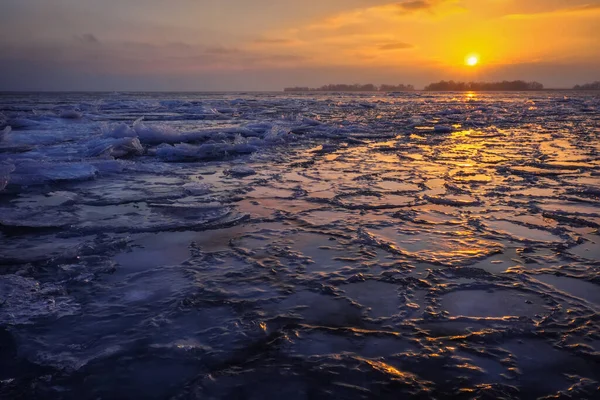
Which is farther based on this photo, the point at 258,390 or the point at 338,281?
the point at 338,281

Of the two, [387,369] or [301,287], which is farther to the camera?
[301,287]

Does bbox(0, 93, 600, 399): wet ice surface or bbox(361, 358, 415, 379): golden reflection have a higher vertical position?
bbox(0, 93, 600, 399): wet ice surface

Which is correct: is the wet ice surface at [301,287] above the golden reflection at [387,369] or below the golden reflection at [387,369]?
above

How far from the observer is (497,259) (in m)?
2.95

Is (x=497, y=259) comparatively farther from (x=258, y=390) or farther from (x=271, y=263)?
(x=258, y=390)

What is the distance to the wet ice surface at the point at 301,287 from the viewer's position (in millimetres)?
1780

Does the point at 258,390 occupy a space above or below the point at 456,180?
below

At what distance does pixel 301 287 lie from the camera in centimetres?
257

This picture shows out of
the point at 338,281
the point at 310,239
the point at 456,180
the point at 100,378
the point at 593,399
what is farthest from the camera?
the point at 456,180

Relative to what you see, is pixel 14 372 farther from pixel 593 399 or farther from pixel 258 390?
pixel 593 399

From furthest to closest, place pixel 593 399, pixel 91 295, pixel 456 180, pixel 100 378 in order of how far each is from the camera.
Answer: pixel 456 180, pixel 91 295, pixel 100 378, pixel 593 399

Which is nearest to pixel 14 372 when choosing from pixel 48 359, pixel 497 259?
pixel 48 359

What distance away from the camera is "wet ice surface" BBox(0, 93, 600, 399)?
1780mm

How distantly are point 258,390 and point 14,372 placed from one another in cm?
103
